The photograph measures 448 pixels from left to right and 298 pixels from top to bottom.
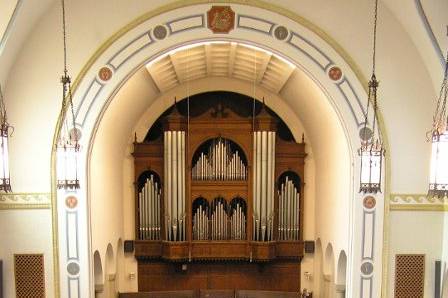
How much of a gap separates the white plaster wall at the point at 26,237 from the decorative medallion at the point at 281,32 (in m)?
4.37

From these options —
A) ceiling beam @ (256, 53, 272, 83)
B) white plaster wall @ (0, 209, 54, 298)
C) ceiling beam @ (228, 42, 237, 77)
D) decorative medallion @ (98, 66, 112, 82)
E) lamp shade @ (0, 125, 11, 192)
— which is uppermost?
ceiling beam @ (228, 42, 237, 77)

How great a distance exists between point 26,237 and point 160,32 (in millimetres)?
3749

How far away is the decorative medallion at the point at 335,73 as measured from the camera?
704cm

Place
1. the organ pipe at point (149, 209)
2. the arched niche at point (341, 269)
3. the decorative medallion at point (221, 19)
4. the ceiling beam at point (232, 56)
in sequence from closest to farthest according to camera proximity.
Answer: the decorative medallion at point (221, 19)
the arched niche at point (341, 269)
the ceiling beam at point (232, 56)
the organ pipe at point (149, 209)

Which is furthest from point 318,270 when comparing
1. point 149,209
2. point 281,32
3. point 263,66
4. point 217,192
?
point 281,32

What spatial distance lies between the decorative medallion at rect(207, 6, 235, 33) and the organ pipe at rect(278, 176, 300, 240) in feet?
15.3

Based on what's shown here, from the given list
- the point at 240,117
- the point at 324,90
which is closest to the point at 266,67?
the point at 240,117

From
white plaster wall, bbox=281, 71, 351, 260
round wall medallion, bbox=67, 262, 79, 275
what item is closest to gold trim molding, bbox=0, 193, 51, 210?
round wall medallion, bbox=67, 262, 79, 275

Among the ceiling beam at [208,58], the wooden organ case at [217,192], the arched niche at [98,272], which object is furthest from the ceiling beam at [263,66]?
the arched niche at [98,272]

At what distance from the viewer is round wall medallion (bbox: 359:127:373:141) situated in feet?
23.4

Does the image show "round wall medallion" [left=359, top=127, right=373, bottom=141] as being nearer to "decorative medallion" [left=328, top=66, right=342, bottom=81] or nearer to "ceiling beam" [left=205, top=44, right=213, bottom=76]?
"decorative medallion" [left=328, top=66, right=342, bottom=81]

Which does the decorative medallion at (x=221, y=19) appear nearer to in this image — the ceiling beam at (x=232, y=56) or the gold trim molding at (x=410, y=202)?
the ceiling beam at (x=232, y=56)

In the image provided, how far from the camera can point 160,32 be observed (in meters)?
6.90

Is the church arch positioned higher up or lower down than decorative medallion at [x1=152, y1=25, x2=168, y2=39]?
lower down
